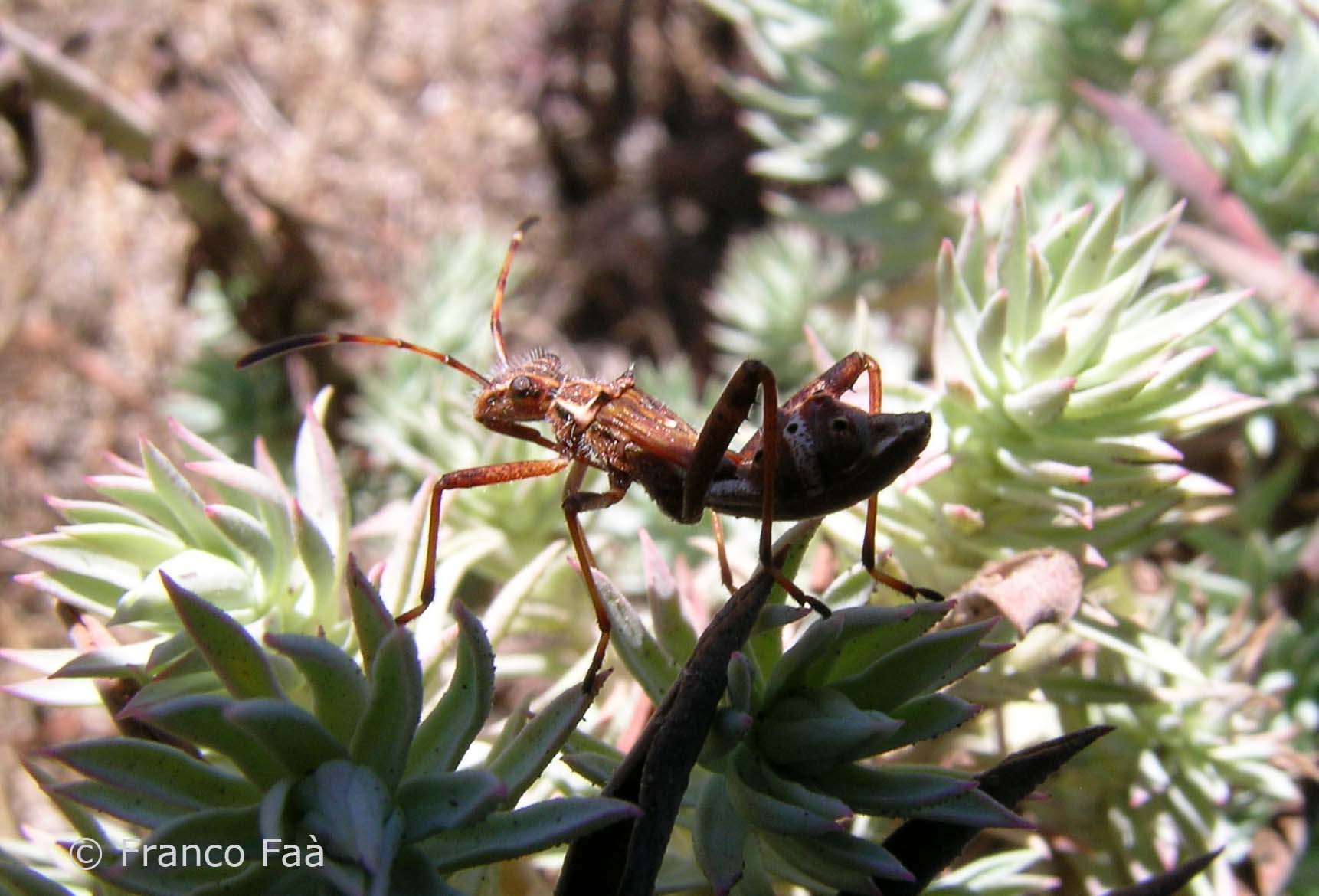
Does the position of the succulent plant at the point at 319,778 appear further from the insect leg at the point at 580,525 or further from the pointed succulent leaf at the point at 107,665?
the insect leg at the point at 580,525

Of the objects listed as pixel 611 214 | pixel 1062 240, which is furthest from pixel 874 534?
pixel 611 214

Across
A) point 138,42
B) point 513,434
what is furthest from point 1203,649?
point 138,42

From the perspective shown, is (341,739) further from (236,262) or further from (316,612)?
(236,262)

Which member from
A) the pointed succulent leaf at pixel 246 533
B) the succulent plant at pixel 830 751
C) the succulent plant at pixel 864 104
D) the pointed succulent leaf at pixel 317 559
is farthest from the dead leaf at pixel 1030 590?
the succulent plant at pixel 864 104

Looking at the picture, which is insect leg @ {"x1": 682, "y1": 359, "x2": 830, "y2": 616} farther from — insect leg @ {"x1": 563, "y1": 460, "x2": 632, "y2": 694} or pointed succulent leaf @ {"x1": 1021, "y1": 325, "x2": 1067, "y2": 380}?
pointed succulent leaf @ {"x1": 1021, "y1": 325, "x2": 1067, "y2": 380}

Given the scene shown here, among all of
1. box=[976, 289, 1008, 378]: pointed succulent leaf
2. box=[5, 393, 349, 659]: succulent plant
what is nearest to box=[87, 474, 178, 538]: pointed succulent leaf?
box=[5, 393, 349, 659]: succulent plant

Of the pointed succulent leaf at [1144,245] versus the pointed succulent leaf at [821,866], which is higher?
the pointed succulent leaf at [1144,245]
